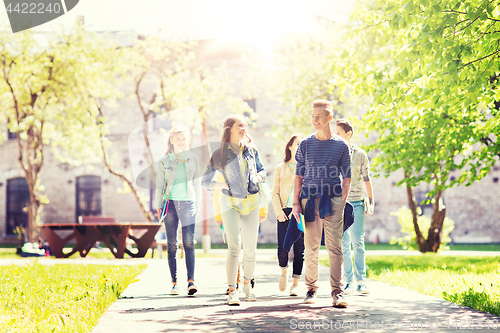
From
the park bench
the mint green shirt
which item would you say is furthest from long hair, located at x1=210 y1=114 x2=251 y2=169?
the park bench

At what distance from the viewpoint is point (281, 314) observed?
452 cm

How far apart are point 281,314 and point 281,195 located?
183cm

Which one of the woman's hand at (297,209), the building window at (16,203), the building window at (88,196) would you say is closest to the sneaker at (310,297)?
the woman's hand at (297,209)

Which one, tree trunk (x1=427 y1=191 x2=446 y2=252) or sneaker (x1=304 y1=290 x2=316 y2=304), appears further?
tree trunk (x1=427 y1=191 x2=446 y2=252)

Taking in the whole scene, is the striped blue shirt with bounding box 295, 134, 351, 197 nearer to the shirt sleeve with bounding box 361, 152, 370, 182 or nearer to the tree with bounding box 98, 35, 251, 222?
the shirt sleeve with bounding box 361, 152, 370, 182

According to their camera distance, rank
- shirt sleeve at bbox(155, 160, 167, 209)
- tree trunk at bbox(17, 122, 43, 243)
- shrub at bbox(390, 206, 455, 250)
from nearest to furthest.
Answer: shirt sleeve at bbox(155, 160, 167, 209), shrub at bbox(390, 206, 455, 250), tree trunk at bbox(17, 122, 43, 243)

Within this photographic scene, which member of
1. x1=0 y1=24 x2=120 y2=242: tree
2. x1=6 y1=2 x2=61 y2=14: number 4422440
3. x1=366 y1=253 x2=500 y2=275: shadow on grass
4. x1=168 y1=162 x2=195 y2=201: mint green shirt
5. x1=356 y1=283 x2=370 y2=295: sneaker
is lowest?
x1=366 y1=253 x2=500 y2=275: shadow on grass

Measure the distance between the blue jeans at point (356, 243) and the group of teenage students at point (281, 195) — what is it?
0.01m

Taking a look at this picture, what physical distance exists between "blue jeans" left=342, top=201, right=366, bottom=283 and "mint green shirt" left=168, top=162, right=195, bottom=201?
76.3 inches

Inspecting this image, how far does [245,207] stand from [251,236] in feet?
1.11

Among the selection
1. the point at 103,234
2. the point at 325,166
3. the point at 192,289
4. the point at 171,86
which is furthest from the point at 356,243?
the point at 171,86

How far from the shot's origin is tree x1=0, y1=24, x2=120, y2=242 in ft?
54.2

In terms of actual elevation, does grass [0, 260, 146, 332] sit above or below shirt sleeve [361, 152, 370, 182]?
below

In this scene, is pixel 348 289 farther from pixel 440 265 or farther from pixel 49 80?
pixel 49 80
